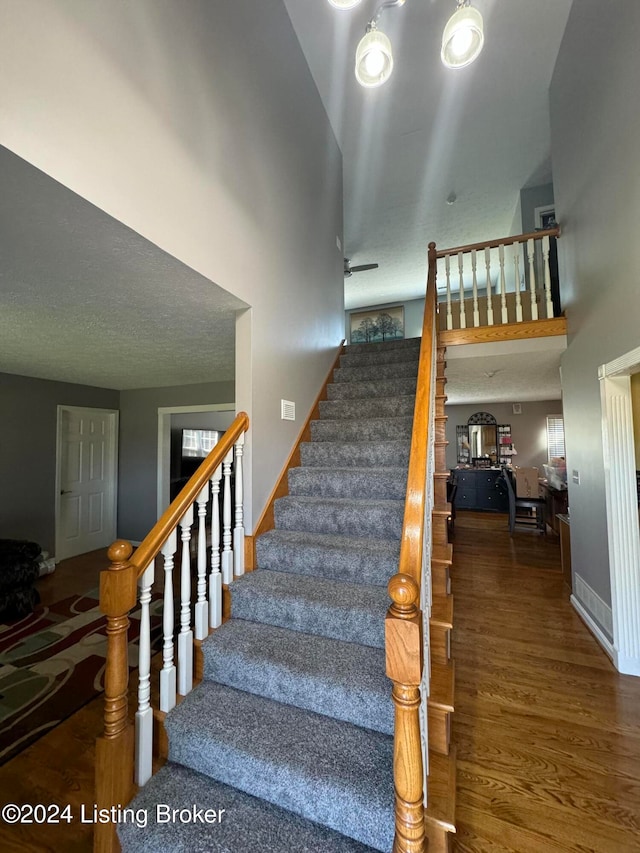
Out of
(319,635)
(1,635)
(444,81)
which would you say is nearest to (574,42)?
(444,81)

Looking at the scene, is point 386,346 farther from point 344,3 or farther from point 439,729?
point 439,729

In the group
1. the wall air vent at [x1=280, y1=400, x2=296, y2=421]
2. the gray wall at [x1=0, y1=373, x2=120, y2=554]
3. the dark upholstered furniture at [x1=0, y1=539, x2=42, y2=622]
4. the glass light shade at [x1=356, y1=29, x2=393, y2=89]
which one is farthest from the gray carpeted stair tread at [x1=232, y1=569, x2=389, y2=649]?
the gray wall at [x1=0, y1=373, x2=120, y2=554]

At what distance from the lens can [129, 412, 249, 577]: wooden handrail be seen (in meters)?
1.36

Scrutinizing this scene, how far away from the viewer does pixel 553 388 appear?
548 cm

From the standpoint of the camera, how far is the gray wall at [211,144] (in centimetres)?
104

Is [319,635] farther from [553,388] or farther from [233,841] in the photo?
[553,388]

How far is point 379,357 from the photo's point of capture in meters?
3.65

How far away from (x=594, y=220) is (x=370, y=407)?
6.54 feet

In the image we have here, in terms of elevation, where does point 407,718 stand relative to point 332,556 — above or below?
below

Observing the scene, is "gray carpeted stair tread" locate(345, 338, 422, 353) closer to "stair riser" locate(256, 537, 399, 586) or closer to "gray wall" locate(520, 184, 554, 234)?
"stair riser" locate(256, 537, 399, 586)

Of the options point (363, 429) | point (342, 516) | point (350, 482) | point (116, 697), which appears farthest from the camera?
point (363, 429)

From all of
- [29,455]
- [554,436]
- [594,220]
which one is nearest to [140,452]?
[29,455]

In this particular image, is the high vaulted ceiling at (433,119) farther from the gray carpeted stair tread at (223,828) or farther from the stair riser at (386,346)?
the gray carpeted stair tread at (223,828)

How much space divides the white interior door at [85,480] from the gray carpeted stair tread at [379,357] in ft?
11.7
